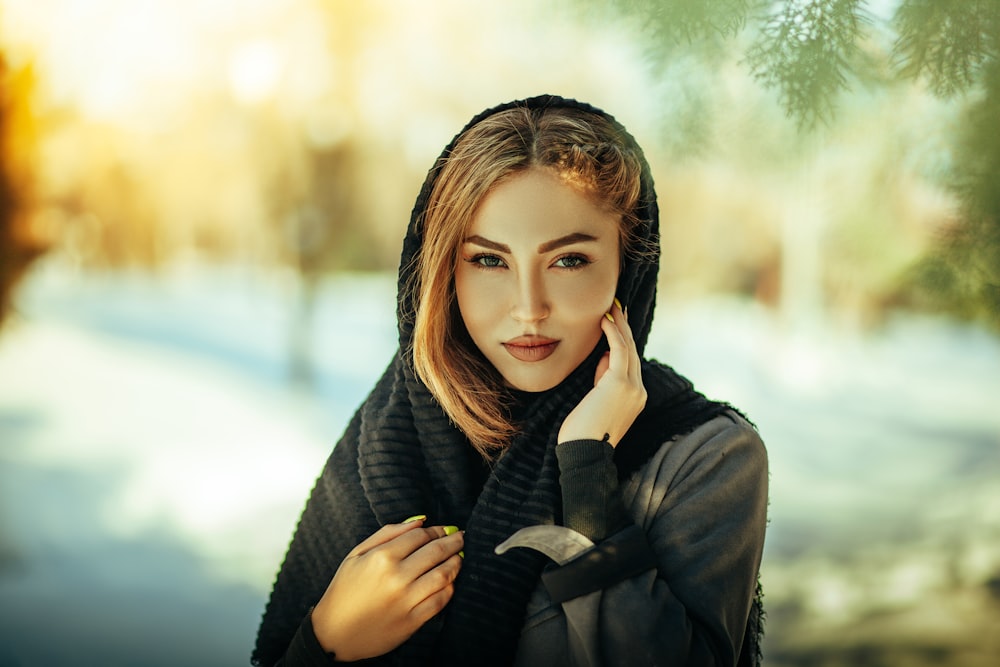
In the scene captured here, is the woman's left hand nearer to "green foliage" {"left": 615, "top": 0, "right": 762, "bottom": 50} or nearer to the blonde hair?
the blonde hair

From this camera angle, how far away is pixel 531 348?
113cm

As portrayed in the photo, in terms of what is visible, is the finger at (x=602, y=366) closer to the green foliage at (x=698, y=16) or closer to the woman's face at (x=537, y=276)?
the woman's face at (x=537, y=276)

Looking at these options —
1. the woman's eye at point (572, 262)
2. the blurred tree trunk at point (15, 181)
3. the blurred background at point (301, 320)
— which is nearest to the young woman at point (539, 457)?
the woman's eye at point (572, 262)

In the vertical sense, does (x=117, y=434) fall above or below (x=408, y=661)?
above

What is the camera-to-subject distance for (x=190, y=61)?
4355mm

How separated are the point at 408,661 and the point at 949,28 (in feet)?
3.97

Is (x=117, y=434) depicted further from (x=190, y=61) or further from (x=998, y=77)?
(x=998, y=77)

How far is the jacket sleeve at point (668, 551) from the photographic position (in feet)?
3.16

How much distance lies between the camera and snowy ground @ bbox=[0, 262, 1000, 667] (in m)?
3.64

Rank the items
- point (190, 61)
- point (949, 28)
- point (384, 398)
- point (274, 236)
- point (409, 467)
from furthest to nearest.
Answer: point (274, 236)
point (190, 61)
point (384, 398)
point (409, 467)
point (949, 28)

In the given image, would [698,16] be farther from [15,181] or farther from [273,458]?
[273,458]

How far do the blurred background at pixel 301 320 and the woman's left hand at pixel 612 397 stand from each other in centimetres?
198

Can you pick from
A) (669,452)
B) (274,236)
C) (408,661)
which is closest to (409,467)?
(408,661)

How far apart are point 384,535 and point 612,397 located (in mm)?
399
